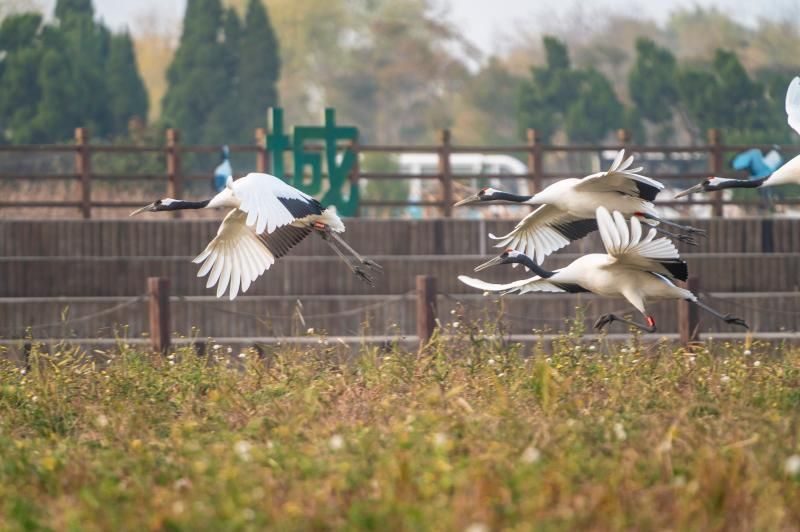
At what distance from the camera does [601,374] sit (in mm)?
8797

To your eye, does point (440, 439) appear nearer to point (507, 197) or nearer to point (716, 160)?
point (507, 197)

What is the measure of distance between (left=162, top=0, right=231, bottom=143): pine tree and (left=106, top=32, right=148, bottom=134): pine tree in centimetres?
64

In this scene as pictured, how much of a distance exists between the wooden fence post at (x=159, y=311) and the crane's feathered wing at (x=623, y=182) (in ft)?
12.2

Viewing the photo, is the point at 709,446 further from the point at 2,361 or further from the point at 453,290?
the point at 453,290

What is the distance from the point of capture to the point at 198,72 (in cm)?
3725

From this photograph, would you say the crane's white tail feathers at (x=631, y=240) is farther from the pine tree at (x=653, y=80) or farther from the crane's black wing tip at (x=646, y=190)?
the pine tree at (x=653, y=80)

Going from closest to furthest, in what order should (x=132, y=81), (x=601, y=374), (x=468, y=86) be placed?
(x=601, y=374) → (x=132, y=81) → (x=468, y=86)

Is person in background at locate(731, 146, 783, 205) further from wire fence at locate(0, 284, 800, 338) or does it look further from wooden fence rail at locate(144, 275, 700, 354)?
wooden fence rail at locate(144, 275, 700, 354)

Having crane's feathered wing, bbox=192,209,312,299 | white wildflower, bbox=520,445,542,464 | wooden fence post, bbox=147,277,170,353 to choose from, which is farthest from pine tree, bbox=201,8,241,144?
white wildflower, bbox=520,445,542,464

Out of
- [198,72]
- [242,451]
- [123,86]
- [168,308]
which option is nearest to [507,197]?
[168,308]

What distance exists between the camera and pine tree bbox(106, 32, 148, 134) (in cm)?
3638

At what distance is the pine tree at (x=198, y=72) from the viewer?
122 feet

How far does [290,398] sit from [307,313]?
20.2ft

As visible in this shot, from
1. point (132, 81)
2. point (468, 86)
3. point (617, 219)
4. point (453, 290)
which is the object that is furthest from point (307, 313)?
point (468, 86)
